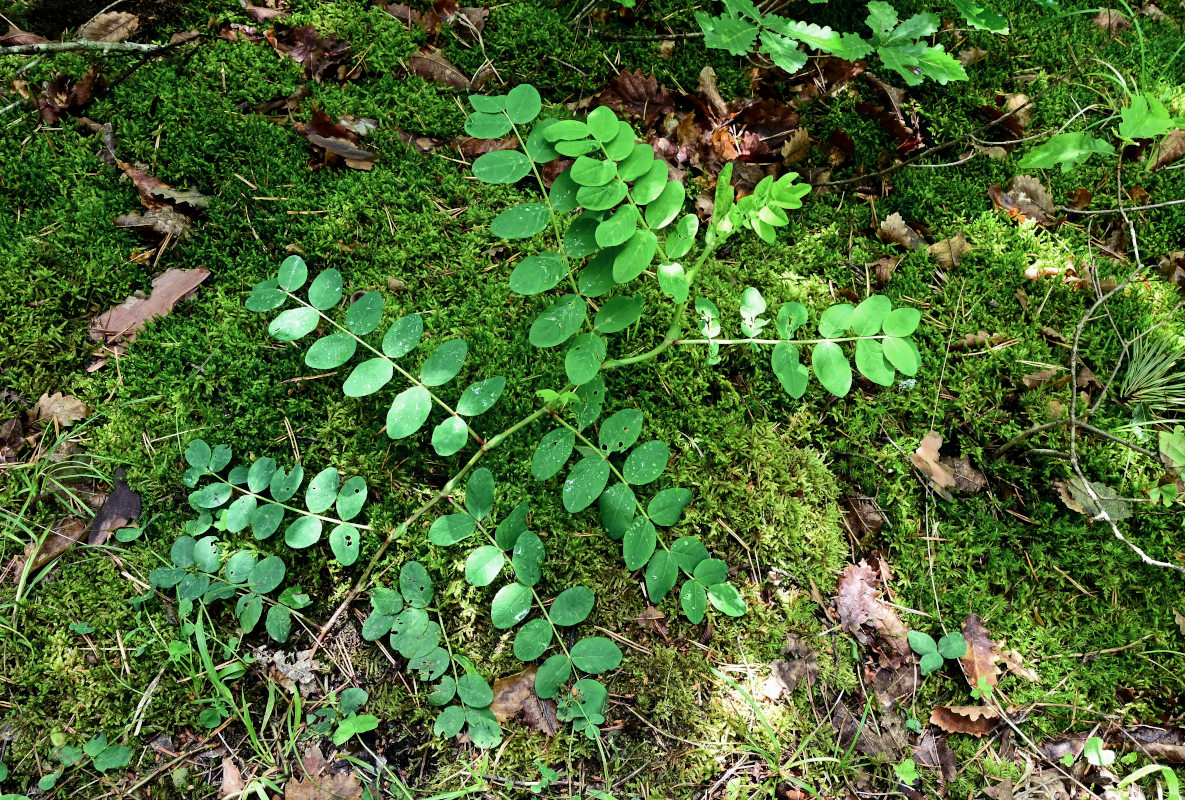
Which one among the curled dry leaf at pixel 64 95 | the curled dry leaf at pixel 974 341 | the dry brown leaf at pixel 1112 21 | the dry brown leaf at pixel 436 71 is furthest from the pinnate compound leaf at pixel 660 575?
the dry brown leaf at pixel 1112 21

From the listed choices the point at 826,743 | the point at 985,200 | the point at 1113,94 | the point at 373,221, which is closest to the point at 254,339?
the point at 373,221

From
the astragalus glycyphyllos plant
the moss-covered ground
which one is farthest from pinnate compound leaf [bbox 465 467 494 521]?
the moss-covered ground

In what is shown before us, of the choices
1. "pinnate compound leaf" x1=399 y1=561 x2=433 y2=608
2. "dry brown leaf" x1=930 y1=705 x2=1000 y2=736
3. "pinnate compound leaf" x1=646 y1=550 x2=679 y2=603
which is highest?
"pinnate compound leaf" x1=646 y1=550 x2=679 y2=603

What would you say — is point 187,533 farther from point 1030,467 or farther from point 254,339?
point 1030,467

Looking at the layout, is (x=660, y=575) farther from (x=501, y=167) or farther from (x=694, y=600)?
(x=501, y=167)

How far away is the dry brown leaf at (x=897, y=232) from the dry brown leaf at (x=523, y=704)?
85.6 inches

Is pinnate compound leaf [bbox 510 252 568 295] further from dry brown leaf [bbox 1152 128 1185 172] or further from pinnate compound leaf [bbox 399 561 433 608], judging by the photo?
dry brown leaf [bbox 1152 128 1185 172]

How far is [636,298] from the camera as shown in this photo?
6.95 ft

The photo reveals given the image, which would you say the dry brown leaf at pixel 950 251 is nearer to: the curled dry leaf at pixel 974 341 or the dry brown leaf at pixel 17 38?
the curled dry leaf at pixel 974 341

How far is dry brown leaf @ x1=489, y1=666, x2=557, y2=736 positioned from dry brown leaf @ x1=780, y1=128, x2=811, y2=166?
87.9 inches

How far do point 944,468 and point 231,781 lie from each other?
244 cm

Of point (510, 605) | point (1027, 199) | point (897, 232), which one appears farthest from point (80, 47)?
point (1027, 199)

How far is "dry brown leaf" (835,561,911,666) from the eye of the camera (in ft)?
6.89

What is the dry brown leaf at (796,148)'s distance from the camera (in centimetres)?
272
